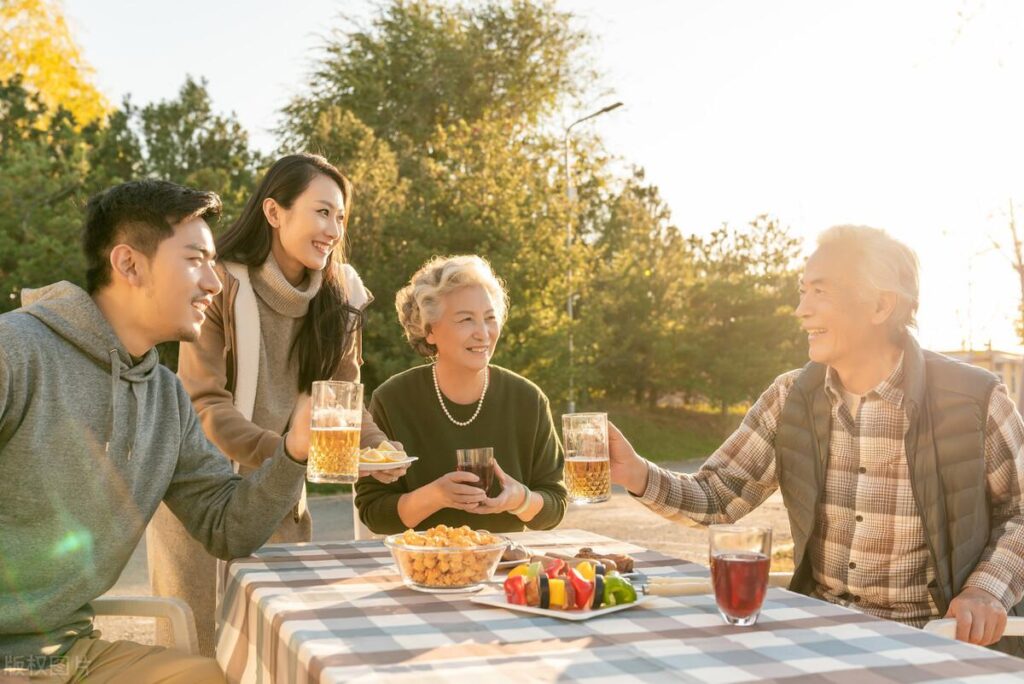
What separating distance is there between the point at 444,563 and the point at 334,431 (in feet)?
1.66

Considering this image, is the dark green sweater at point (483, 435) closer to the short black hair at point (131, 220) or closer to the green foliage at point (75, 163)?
the short black hair at point (131, 220)

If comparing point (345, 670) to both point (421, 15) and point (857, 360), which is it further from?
point (421, 15)

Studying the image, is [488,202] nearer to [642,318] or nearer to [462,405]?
[642,318]

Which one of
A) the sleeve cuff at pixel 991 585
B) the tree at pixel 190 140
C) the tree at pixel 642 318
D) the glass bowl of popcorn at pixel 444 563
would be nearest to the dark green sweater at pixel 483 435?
the glass bowl of popcorn at pixel 444 563

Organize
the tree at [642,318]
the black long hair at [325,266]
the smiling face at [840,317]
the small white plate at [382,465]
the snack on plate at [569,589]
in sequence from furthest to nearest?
the tree at [642,318] → the black long hair at [325,266] → the smiling face at [840,317] → the small white plate at [382,465] → the snack on plate at [569,589]

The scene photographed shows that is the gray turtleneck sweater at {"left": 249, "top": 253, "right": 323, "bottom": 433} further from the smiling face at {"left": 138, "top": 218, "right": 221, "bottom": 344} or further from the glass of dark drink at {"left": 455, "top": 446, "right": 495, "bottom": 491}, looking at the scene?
the glass of dark drink at {"left": 455, "top": 446, "right": 495, "bottom": 491}

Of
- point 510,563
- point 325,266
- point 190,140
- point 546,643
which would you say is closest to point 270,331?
point 325,266

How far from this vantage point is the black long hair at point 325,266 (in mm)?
4328

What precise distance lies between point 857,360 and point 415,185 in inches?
684

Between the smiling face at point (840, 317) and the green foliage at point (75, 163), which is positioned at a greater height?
the green foliage at point (75, 163)

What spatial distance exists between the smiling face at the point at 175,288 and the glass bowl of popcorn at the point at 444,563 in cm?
103

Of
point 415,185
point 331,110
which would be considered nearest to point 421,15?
point 331,110

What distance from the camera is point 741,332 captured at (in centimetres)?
2775

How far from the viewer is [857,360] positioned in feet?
11.4
